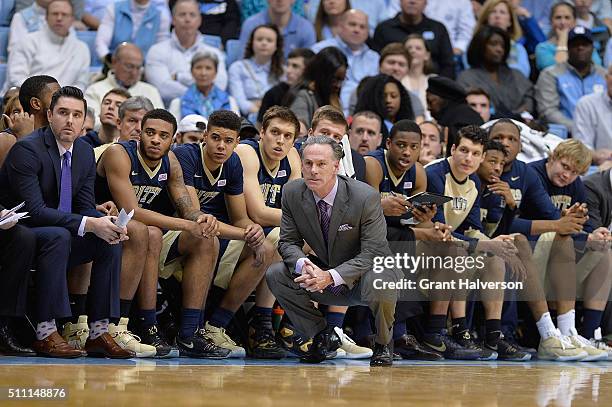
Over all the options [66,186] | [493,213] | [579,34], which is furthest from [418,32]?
[66,186]

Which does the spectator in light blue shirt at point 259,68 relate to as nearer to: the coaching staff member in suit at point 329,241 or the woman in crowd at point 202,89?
the woman in crowd at point 202,89

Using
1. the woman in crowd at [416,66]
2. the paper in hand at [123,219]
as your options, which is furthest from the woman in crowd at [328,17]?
the paper in hand at [123,219]

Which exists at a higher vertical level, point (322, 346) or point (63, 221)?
point (63, 221)

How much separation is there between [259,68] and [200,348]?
14.8ft

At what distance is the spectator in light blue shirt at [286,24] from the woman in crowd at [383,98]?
1934 millimetres

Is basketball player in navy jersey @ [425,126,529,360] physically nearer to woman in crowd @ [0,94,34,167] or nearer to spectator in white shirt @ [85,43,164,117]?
spectator in white shirt @ [85,43,164,117]

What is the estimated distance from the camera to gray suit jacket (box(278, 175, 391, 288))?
269 inches

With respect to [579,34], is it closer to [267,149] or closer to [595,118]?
[595,118]

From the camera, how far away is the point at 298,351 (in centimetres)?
737

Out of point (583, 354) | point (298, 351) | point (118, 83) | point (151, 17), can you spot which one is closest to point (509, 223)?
point (583, 354)

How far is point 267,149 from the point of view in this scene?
7.71 meters

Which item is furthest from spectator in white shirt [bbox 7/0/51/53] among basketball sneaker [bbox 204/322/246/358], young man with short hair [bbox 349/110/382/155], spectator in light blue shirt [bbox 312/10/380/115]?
basketball sneaker [bbox 204/322/246/358]

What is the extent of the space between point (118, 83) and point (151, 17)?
4.98 feet

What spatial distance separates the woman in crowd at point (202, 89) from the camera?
1023cm
